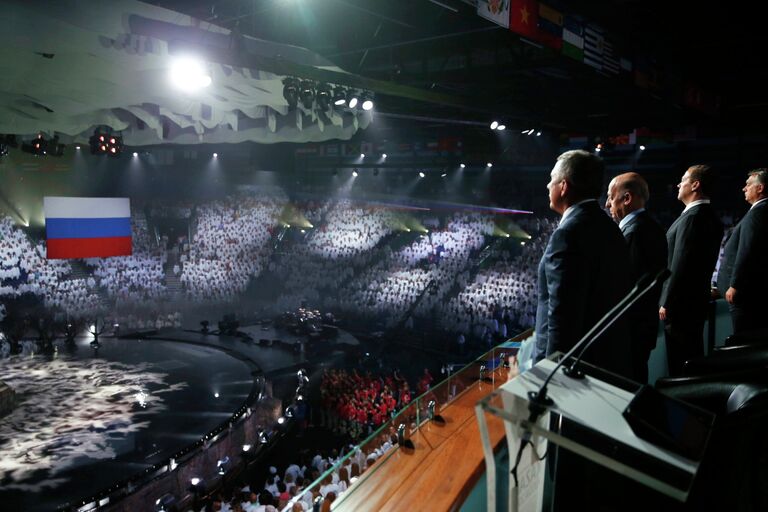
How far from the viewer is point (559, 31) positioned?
5.27 metres

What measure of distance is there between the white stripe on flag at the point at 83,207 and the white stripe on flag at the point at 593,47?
11835 millimetres

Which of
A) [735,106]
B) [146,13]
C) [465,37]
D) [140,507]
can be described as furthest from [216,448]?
[735,106]

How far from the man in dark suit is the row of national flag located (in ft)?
10.5

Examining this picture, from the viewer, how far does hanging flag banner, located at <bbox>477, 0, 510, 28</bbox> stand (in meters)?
4.30

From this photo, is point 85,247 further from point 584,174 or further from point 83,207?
point 584,174

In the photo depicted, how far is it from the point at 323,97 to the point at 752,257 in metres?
5.56

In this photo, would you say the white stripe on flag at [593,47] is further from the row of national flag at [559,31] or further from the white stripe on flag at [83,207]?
the white stripe on flag at [83,207]

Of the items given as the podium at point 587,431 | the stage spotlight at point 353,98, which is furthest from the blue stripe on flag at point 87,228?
the podium at point 587,431

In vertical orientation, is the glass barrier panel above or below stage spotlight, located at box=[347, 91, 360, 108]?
below

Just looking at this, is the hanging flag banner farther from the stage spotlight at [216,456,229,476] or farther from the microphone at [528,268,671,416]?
the stage spotlight at [216,456,229,476]

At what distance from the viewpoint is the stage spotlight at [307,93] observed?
6.64 m

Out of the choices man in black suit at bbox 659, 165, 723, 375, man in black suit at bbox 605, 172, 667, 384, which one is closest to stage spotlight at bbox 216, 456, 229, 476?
man in black suit at bbox 659, 165, 723, 375

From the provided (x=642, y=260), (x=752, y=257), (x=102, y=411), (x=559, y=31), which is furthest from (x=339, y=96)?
(x=102, y=411)

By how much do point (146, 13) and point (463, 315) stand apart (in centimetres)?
899
